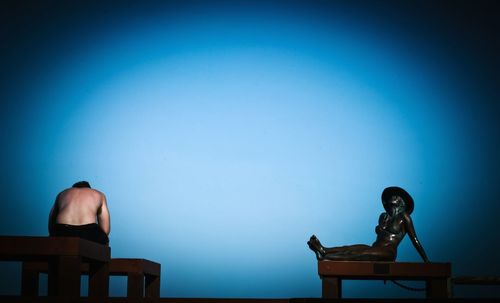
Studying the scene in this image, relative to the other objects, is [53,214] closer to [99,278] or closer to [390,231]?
[99,278]

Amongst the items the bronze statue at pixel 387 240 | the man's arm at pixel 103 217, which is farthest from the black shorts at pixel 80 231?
the bronze statue at pixel 387 240

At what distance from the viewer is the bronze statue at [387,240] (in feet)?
15.8

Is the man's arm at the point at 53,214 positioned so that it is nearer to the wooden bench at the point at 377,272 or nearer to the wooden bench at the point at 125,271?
the wooden bench at the point at 125,271

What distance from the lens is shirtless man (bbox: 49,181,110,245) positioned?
15.7 ft

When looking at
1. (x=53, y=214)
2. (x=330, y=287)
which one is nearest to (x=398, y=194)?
(x=330, y=287)

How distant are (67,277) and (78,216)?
3.92 feet

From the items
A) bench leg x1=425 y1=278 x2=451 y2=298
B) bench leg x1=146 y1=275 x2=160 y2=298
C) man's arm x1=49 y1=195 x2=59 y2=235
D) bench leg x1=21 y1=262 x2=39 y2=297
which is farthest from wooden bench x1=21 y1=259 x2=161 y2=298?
bench leg x1=425 y1=278 x2=451 y2=298

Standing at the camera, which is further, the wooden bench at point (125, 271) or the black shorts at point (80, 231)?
the wooden bench at point (125, 271)

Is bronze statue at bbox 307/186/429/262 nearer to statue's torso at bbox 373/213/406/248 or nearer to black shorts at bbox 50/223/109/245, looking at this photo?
statue's torso at bbox 373/213/406/248

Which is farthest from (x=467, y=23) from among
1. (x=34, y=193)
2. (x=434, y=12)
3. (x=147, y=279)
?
(x=34, y=193)

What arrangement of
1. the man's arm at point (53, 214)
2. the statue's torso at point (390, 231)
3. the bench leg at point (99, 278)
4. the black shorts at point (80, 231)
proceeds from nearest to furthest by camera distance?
the bench leg at point (99, 278), the black shorts at point (80, 231), the man's arm at point (53, 214), the statue's torso at point (390, 231)

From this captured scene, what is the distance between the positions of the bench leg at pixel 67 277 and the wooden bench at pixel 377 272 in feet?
5.03

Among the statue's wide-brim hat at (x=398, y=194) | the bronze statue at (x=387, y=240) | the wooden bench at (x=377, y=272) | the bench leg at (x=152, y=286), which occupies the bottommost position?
the bench leg at (x=152, y=286)

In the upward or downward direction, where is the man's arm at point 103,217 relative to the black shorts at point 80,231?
upward
